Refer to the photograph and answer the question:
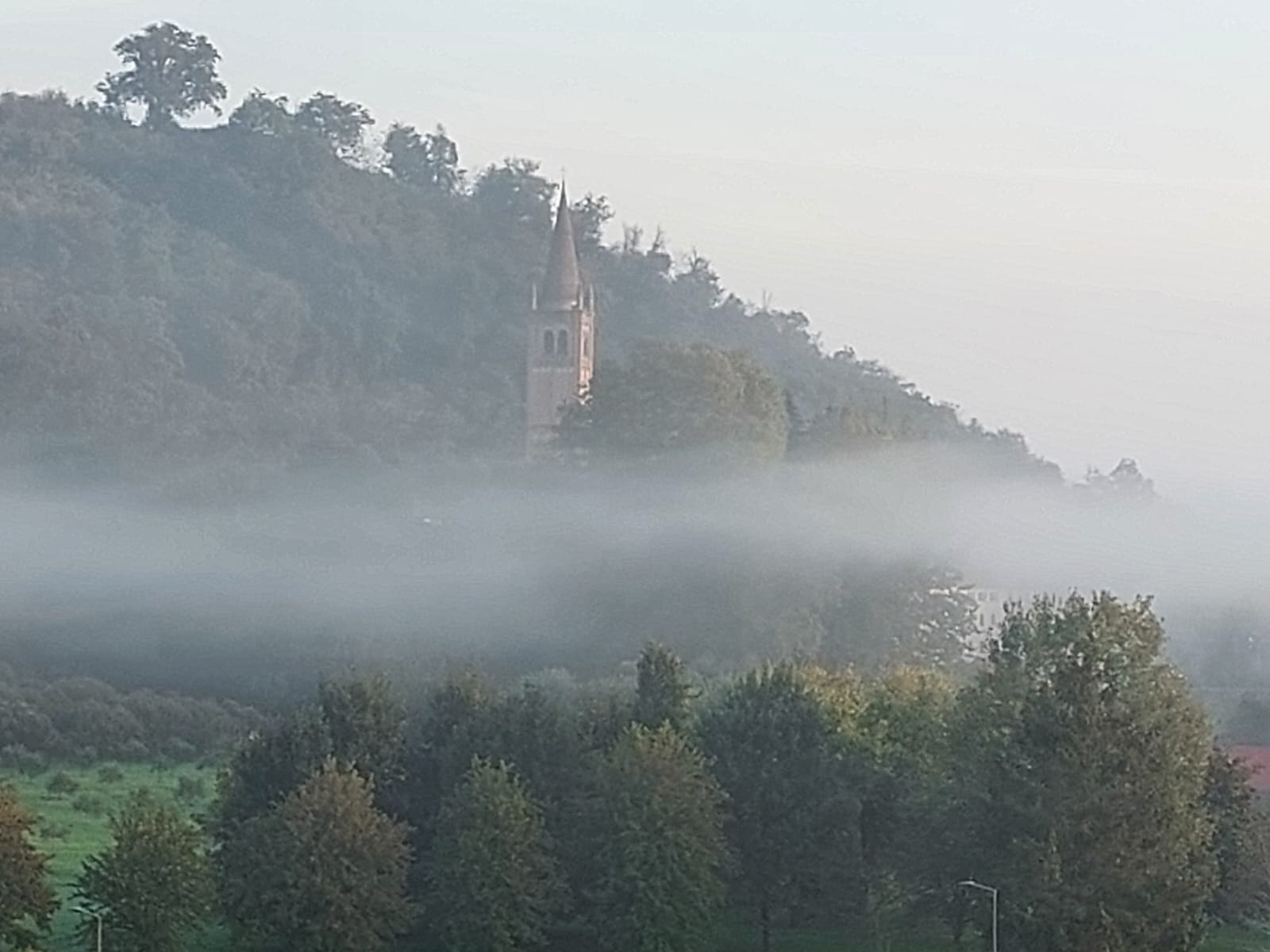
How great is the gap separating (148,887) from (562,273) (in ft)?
232

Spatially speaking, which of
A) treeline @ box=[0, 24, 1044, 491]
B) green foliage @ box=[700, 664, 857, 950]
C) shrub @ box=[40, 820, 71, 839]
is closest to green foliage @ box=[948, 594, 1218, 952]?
green foliage @ box=[700, 664, 857, 950]

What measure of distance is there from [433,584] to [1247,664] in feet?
101

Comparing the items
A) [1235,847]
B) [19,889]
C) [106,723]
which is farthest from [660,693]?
[106,723]

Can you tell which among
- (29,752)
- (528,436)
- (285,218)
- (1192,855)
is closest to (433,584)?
(528,436)

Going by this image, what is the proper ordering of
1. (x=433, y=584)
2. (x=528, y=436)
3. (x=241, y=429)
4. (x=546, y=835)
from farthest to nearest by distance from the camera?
1. (x=241, y=429)
2. (x=528, y=436)
3. (x=433, y=584)
4. (x=546, y=835)

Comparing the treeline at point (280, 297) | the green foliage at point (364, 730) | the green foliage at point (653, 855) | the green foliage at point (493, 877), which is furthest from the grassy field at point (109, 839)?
the treeline at point (280, 297)

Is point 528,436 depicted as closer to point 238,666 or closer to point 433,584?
point 433,584

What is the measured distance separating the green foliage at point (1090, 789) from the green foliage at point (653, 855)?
16.0 ft

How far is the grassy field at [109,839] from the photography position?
52.6 metres

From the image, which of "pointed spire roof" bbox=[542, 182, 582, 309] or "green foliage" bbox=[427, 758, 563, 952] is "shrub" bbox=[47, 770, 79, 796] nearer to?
"green foliage" bbox=[427, 758, 563, 952]

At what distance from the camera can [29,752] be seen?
2992 inches

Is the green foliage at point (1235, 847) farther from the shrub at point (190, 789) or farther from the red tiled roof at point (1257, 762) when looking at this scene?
the shrub at point (190, 789)

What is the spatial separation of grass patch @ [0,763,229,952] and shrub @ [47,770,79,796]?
0.07ft

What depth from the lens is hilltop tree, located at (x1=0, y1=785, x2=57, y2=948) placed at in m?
47.3
